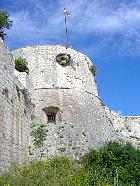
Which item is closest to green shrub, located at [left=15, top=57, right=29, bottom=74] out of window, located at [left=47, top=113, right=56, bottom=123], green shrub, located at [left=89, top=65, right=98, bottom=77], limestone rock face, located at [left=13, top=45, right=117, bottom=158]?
limestone rock face, located at [left=13, top=45, right=117, bottom=158]

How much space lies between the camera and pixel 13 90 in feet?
72.7

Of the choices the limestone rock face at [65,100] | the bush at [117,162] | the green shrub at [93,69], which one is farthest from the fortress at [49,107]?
the bush at [117,162]

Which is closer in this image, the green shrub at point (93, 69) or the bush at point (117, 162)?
the bush at point (117, 162)

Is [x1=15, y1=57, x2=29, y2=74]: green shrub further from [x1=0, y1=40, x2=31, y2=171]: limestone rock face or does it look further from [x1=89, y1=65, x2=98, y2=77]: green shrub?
[x1=89, y1=65, x2=98, y2=77]: green shrub

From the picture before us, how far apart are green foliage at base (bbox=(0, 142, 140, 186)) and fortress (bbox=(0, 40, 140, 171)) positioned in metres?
1.41

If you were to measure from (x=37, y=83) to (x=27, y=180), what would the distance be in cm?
1193

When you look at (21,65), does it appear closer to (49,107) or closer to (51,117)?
(49,107)

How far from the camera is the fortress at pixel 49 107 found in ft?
69.7

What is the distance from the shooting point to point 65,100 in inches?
1088

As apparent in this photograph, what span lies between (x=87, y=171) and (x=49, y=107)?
24.7ft

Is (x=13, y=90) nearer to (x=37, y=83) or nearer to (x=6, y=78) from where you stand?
(x=6, y=78)

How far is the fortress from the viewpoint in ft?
69.7

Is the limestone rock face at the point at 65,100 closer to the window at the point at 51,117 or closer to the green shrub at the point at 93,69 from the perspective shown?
the window at the point at 51,117

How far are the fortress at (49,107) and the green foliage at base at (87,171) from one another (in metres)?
1.41
